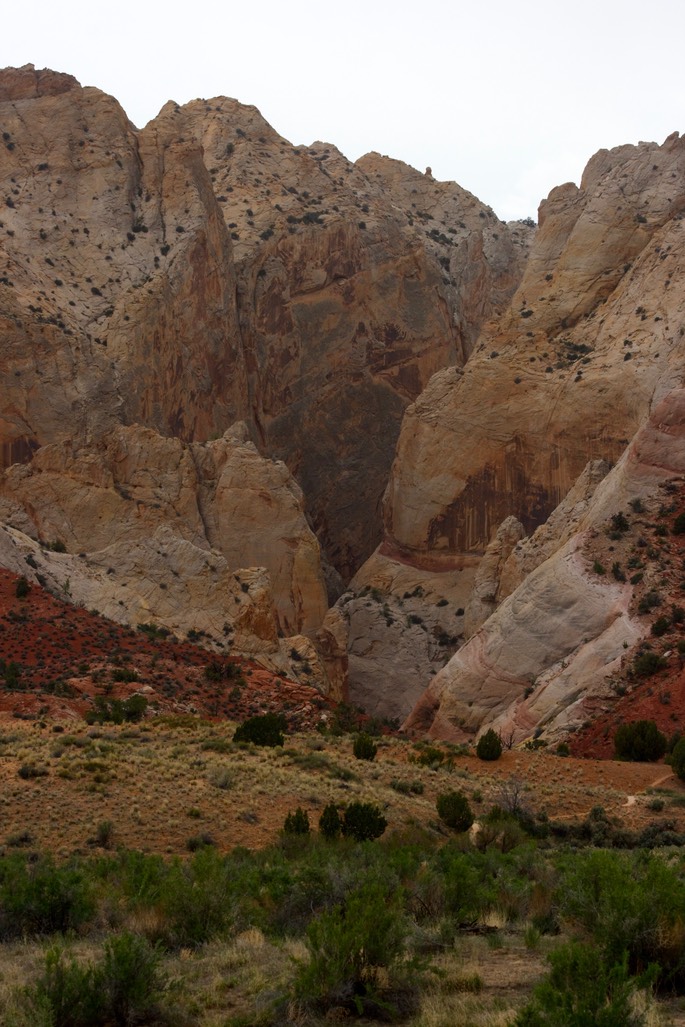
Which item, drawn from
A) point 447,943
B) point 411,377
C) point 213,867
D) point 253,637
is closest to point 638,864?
point 447,943

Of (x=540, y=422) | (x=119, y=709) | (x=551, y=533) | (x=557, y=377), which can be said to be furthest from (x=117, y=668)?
(x=557, y=377)

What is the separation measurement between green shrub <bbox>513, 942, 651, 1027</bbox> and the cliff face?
198ft

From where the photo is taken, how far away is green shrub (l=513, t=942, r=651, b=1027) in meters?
11.4

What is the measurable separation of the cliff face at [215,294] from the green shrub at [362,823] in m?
44.6

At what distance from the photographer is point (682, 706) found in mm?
45062

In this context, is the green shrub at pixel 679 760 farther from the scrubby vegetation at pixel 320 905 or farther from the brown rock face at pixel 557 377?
the brown rock face at pixel 557 377

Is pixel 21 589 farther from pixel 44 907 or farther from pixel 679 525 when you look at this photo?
pixel 44 907

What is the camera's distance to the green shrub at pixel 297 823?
27.8 m

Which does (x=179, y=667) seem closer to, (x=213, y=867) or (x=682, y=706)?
(x=682, y=706)

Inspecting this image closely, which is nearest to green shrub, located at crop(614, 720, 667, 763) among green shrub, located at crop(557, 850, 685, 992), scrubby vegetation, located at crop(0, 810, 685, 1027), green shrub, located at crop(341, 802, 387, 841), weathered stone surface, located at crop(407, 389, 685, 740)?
weathered stone surface, located at crop(407, 389, 685, 740)

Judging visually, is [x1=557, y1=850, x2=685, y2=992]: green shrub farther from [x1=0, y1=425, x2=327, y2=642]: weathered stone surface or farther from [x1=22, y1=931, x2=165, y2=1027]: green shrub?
[x1=0, y1=425, x2=327, y2=642]: weathered stone surface

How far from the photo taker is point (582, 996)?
11.8m

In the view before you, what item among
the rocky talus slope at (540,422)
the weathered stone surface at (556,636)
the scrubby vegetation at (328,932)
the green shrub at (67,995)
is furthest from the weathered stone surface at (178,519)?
the green shrub at (67,995)

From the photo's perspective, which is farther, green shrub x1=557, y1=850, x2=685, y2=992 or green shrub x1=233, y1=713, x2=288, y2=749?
green shrub x1=233, y1=713, x2=288, y2=749
